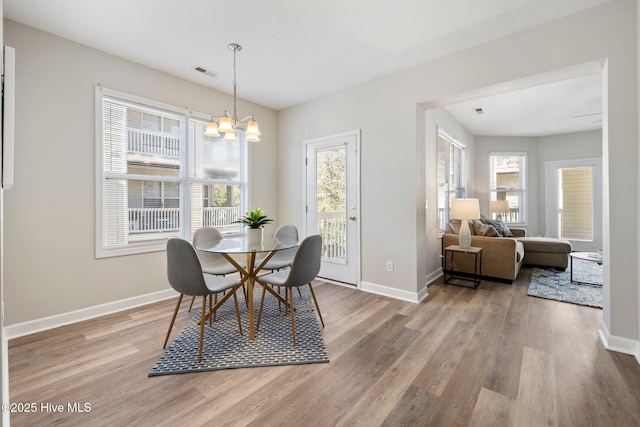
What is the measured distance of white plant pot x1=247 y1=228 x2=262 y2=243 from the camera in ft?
9.09

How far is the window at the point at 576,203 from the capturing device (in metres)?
6.21

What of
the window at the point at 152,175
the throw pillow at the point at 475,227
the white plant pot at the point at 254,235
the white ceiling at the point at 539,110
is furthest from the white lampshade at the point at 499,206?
the white plant pot at the point at 254,235

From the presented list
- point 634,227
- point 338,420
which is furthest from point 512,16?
point 338,420

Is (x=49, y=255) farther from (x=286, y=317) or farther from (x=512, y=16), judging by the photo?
(x=512, y=16)

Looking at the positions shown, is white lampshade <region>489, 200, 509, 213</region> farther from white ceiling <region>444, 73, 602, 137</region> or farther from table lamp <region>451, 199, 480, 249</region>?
table lamp <region>451, 199, 480, 249</region>

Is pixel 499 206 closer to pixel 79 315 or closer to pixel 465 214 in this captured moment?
pixel 465 214

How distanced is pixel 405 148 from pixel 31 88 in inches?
145

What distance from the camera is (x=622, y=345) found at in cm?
225

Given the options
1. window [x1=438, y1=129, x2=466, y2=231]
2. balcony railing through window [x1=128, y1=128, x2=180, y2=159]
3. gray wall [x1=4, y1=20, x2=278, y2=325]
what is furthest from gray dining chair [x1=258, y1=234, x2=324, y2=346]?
window [x1=438, y1=129, x2=466, y2=231]

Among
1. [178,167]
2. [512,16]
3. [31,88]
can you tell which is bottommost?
[178,167]

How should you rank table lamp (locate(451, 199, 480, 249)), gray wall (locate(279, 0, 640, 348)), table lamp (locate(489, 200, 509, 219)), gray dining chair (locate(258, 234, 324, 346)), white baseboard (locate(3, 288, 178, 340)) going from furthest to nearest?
1. table lamp (locate(489, 200, 509, 219))
2. table lamp (locate(451, 199, 480, 249))
3. white baseboard (locate(3, 288, 178, 340))
4. gray dining chair (locate(258, 234, 324, 346))
5. gray wall (locate(279, 0, 640, 348))

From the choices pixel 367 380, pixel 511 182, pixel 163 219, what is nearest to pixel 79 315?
pixel 163 219

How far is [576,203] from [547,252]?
261 centimetres

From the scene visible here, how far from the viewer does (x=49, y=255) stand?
2.67 meters
